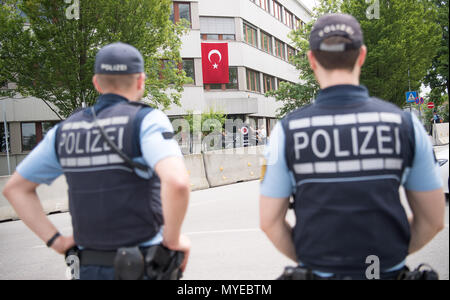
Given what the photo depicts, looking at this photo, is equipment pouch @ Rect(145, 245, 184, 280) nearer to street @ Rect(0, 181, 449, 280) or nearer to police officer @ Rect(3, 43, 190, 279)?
police officer @ Rect(3, 43, 190, 279)

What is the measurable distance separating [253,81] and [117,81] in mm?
37169

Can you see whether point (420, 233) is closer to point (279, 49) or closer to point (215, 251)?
point (215, 251)

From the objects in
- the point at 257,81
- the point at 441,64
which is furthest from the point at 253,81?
the point at 441,64

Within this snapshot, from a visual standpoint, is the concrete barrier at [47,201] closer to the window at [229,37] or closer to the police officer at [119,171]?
the police officer at [119,171]

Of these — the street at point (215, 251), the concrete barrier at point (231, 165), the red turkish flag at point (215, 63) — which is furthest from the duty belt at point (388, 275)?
the red turkish flag at point (215, 63)

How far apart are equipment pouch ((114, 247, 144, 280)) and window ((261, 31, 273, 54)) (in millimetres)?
39883

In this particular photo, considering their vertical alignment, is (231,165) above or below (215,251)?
above

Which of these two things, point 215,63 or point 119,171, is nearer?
point 119,171

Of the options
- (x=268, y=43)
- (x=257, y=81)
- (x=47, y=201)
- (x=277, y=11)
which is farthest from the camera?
(x=277, y=11)

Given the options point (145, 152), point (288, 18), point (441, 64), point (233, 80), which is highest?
point (288, 18)

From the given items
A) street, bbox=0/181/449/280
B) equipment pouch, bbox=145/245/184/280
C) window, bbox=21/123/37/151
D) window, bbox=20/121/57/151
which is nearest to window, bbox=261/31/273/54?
window, bbox=20/121/57/151

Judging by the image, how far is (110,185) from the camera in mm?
1960

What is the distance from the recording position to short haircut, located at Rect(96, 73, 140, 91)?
82.2 inches

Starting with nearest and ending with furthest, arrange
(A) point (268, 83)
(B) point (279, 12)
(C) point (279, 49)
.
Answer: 1. (A) point (268, 83)
2. (B) point (279, 12)
3. (C) point (279, 49)
